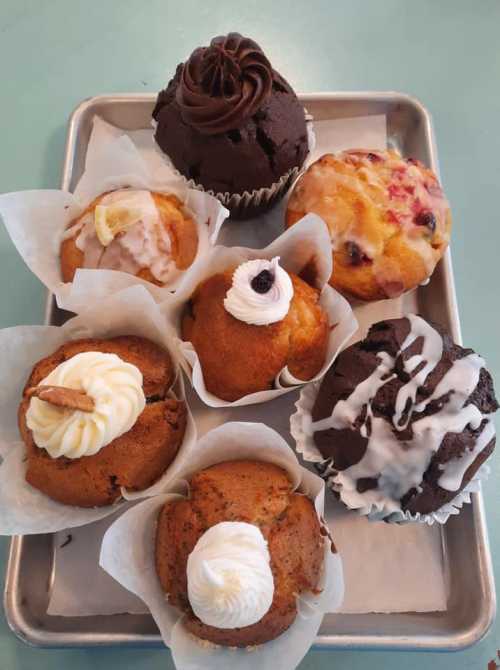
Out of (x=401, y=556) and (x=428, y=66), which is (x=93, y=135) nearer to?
(x=428, y=66)

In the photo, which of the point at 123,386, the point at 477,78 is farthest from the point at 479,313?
the point at 123,386

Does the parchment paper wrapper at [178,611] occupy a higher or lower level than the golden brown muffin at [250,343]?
lower

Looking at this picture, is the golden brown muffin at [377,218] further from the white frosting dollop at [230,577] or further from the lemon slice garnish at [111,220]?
the white frosting dollop at [230,577]

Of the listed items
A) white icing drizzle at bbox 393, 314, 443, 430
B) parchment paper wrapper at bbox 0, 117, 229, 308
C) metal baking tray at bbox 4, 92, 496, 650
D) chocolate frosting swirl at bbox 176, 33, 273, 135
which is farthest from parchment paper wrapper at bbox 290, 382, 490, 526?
chocolate frosting swirl at bbox 176, 33, 273, 135

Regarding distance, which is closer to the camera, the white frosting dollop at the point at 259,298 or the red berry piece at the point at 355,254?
the white frosting dollop at the point at 259,298

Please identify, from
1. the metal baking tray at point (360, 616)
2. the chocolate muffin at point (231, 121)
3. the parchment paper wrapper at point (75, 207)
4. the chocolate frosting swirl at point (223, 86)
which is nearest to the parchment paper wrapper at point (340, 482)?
the metal baking tray at point (360, 616)

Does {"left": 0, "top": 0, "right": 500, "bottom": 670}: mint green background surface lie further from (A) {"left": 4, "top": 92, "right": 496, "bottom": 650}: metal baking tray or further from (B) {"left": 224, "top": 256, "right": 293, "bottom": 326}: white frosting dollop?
(B) {"left": 224, "top": 256, "right": 293, "bottom": 326}: white frosting dollop
